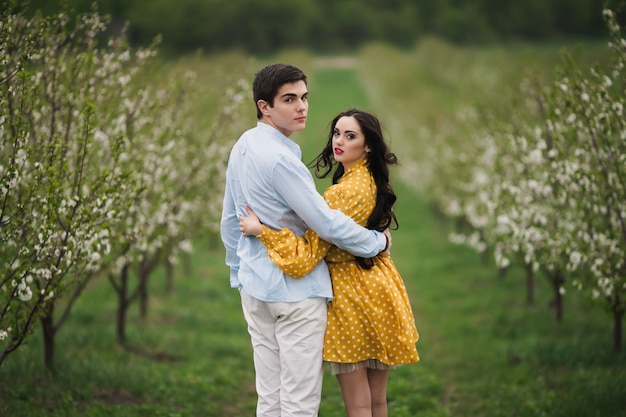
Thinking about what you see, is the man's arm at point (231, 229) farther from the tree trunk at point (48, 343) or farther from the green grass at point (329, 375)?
the tree trunk at point (48, 343)

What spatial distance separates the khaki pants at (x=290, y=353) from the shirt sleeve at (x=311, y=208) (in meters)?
0.45

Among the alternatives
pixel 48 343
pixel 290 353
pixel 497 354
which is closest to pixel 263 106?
pixel 290 353

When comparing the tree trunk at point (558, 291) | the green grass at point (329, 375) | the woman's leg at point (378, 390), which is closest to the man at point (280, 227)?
the woman's leg at point (378, 390)

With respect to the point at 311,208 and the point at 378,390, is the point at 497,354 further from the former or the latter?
the point at 311,208

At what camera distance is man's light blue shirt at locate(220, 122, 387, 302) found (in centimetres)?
409

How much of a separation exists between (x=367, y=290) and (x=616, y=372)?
430 cm

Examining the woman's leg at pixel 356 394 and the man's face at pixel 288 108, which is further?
the woman's leg at pixel 356 394

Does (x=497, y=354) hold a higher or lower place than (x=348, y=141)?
lower

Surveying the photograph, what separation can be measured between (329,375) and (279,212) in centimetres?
430

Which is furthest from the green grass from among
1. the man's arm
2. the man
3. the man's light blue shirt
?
the man's light blue shirt

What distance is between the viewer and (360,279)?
4.43 meters

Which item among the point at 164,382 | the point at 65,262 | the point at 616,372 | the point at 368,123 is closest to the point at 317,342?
the point at 368,123

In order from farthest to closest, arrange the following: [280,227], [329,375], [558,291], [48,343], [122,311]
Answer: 1. [558,291]
2. [122,311]
3. [329,375]
4. [48,343]
5. [280,227]

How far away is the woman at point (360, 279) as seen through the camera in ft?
14.1
